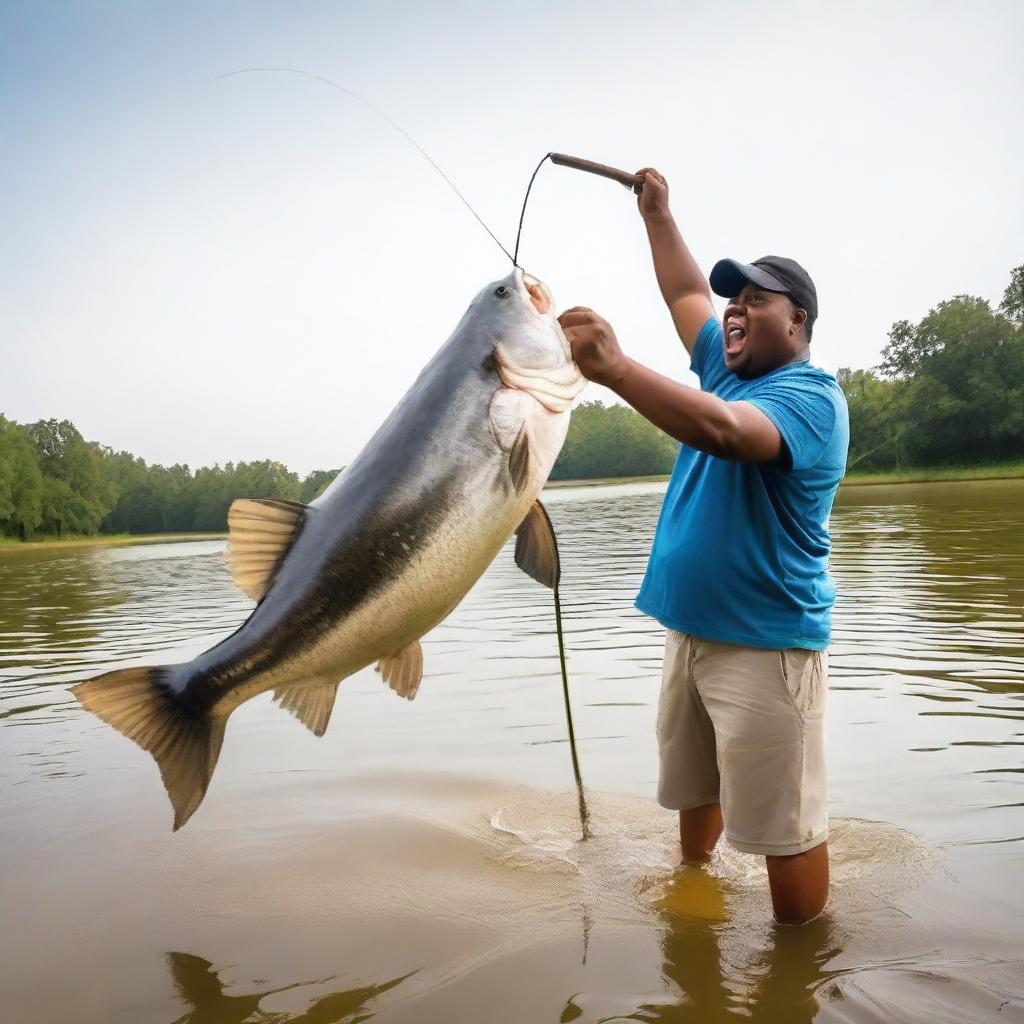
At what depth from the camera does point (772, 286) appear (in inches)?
140

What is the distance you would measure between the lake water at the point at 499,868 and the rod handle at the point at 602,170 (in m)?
2.91

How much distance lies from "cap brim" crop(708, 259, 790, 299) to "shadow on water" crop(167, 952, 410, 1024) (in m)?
2.77

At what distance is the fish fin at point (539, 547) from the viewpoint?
301 cm

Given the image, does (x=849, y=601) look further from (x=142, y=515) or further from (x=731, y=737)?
(x=142, y=515)

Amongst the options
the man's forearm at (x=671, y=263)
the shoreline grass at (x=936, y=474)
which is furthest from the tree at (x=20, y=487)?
the man's forearm at (x=671, y=263)

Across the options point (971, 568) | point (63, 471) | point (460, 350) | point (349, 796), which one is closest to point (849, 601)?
point (971, 568)

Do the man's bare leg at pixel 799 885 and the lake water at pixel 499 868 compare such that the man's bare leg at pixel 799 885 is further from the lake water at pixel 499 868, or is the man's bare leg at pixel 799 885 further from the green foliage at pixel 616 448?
the green foliage at pixel 616 448

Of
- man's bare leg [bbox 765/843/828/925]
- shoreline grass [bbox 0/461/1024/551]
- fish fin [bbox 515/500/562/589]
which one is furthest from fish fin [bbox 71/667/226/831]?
shoreline grass [bbox 0/461/1024/551]

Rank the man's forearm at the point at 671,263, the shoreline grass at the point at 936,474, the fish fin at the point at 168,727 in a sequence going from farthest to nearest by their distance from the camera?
1. the shoreline grass at the point at 936,474
2. the man's forearm at the point at 671,263
3. the fish fin at the point at 168,727

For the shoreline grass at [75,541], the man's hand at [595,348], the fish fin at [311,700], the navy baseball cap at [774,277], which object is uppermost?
the navy baseball cap at [774,277]

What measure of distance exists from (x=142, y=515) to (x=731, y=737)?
103 metres

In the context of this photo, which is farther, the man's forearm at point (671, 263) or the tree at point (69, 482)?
the tree at point (69, 482)

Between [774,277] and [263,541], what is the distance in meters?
2.10

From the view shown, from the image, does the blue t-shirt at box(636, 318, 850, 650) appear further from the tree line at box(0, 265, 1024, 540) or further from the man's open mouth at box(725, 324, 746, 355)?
the tree line at box(0, 265, 1024, 540)
